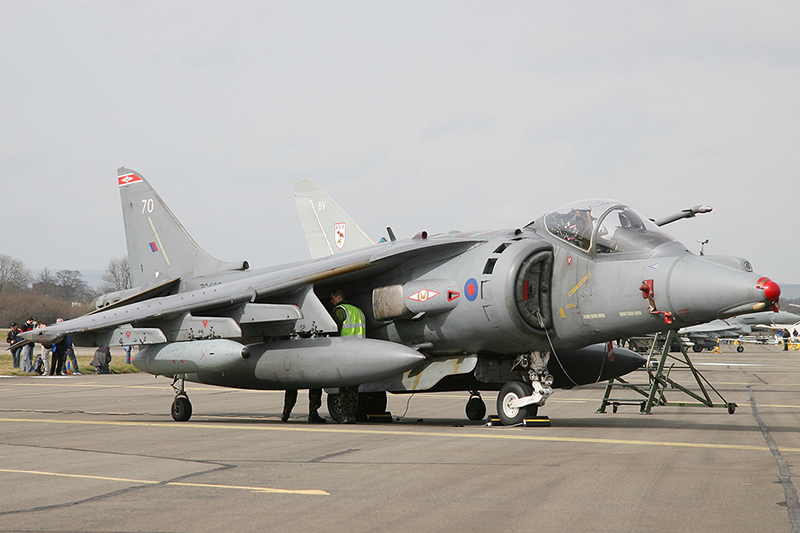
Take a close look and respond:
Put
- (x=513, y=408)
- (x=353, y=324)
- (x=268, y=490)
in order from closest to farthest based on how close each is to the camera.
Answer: (x=268, y=490) < (x=513, y=408) < (x=353, y=324)

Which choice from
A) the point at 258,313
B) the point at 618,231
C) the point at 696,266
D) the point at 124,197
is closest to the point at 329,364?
the point at 258,313

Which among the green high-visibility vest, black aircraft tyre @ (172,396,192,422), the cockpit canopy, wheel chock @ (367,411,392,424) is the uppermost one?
the cockpit canopy

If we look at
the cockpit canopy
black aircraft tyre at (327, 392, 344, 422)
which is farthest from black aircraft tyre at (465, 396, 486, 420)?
the cockpit canopy

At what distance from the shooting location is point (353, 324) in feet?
41.2

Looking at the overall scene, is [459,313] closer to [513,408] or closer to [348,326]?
[513,408]

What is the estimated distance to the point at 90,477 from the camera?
694 centimetres

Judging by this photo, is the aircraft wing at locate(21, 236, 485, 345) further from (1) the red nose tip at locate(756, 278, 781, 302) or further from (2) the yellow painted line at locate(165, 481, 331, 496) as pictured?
(2) the yellow painted line at locate(165, 481, 331, 496)

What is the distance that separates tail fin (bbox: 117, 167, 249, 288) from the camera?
53.0 ft

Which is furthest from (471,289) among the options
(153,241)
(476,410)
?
(153,241)

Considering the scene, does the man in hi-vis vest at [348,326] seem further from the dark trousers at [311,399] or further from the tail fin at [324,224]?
the tail fin at [324,224]

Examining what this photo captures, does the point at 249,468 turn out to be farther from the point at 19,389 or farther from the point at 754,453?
the point at 19,389

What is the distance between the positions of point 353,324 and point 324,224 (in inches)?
463

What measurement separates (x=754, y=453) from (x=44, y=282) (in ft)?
396

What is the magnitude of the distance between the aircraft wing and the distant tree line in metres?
55.5
